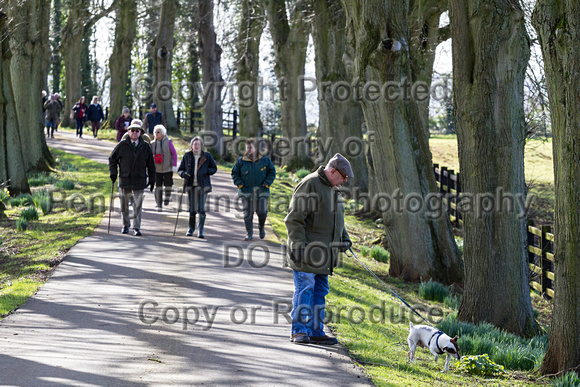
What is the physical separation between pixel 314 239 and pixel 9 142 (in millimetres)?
13132

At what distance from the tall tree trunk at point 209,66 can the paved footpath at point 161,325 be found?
1535cm

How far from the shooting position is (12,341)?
273 inches

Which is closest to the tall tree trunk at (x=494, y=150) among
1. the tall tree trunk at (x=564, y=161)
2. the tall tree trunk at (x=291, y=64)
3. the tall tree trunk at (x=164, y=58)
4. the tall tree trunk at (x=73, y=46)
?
the tall tree trunk at (x=564, y=161)

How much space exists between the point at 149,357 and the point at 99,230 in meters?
7.67

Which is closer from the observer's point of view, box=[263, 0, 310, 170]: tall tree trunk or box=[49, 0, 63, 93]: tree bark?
box=[263, 0, 310, 170]: tall tree trunk

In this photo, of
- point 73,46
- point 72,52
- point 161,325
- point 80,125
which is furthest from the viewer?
point 72,52

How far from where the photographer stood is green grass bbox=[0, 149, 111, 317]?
31.7 ft

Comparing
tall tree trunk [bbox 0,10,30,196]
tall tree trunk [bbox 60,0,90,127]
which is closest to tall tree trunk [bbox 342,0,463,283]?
tall tree trunk [bbox 0,10,30,196]

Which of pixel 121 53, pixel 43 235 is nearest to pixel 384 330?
pixel 43 235

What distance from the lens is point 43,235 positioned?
13539mm

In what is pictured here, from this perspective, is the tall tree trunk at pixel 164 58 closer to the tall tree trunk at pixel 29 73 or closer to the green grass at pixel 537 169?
the tall tree trunk at pixel 29 73

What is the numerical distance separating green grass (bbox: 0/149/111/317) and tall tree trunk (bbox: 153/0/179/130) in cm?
1206

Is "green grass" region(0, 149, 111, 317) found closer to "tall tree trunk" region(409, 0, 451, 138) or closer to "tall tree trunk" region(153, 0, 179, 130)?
"tall tree trunk" region(409, 0, 451, 138)

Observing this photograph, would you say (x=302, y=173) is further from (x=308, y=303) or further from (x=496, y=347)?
(x=308, y=303)
